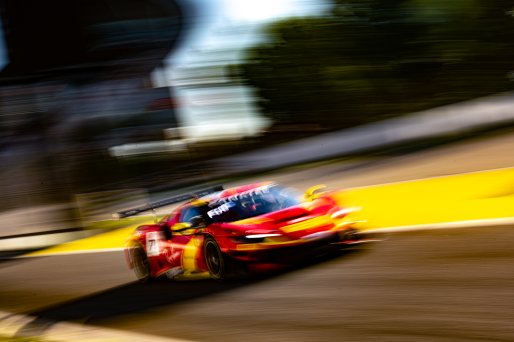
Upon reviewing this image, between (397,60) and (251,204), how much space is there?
2582cm

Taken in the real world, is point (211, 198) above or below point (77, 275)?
above

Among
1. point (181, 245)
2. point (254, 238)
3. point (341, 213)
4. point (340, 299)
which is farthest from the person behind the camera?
point (181, 245)

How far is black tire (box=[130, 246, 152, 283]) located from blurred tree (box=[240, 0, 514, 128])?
68.7ft

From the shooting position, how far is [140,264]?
9.77m

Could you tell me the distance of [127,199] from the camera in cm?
1972

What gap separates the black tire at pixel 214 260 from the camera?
26.0 ft

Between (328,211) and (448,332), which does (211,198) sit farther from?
(448,332)

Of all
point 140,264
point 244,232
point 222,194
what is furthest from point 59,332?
point 140,264

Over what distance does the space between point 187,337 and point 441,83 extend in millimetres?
27162

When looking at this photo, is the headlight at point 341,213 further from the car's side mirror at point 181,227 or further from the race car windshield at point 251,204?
the car's side mirror at point 181,227

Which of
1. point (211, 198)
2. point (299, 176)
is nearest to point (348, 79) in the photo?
point (299, 176)

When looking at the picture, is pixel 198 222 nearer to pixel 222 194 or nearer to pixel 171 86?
pixel 222 194

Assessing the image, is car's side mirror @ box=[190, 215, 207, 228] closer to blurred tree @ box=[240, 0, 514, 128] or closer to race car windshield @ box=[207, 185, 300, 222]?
race car windshield @ box=[207, 185, 300, 222]

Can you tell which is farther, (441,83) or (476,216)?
(441,83)
